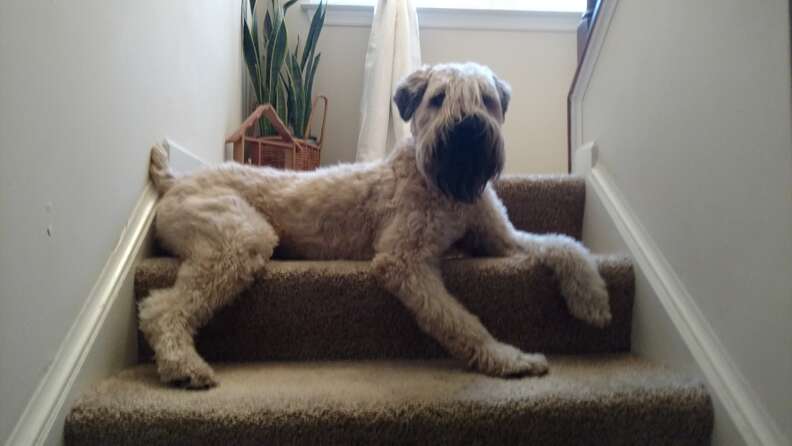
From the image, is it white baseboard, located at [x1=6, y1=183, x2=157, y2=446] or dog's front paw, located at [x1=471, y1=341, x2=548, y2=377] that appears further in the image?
dog's front paw, located at [x1=471, y1=341, x2=548, y2=377]

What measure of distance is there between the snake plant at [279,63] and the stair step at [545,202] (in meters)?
1.47

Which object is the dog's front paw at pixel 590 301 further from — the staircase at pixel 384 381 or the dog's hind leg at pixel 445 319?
the dog's hind leg at pixel 445 319

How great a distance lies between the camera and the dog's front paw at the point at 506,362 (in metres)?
1.33

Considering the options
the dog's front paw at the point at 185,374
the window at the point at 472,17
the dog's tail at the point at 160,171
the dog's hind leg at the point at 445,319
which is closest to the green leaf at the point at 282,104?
the window at the point at 472,17

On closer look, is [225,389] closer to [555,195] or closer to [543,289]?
[543,289]

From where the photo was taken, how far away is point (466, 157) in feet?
5.21

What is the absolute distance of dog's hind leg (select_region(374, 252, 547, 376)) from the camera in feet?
4.42

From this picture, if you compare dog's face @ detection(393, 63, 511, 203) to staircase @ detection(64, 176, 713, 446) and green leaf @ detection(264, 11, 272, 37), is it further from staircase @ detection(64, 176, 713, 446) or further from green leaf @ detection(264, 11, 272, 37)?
green leaf @ detection(264, 11, 272, 37)

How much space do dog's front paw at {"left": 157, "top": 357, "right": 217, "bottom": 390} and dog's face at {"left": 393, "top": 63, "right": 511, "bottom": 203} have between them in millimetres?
796

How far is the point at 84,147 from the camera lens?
1266 millimetres

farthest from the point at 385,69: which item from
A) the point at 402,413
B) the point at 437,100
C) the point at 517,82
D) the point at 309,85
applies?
the point at 402,413

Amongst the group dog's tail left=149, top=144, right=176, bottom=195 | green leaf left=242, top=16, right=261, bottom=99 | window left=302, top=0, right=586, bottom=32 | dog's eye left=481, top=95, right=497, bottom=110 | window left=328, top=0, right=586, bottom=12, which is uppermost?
window left=328, top=0, right=586, bottom=12

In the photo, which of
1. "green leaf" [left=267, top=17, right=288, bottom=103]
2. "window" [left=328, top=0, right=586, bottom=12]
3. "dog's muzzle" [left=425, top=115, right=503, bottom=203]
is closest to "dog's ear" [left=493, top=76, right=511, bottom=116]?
→ "dog's muzzle" [left=425, top=115, right=503, bottom=203]

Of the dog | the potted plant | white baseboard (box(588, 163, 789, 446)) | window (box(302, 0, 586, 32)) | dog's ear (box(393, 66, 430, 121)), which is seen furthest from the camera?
window (box(302, 0, 586, 32))
